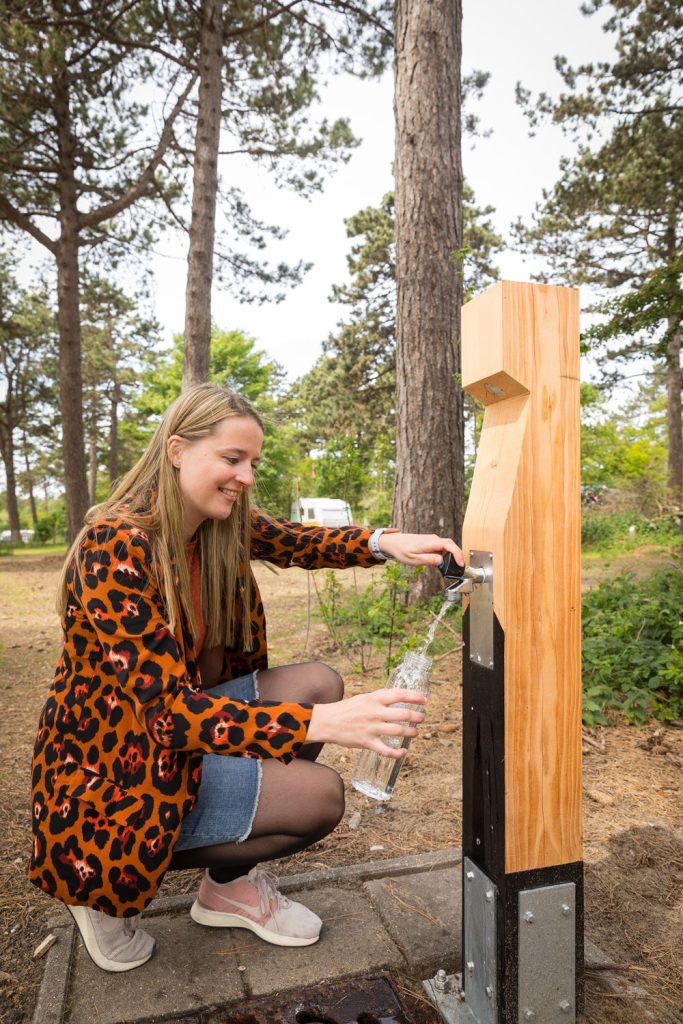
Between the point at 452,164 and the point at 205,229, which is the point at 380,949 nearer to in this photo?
the point at 452,164

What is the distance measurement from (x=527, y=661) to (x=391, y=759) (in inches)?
25.8

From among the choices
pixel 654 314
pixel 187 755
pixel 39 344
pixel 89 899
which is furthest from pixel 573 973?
pixel 39 344

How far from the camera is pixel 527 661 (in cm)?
133

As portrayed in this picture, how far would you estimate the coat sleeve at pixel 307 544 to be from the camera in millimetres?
2100

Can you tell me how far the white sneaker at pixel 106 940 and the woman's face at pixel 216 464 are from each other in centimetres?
95

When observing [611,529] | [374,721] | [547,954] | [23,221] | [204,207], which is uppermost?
[23,221]

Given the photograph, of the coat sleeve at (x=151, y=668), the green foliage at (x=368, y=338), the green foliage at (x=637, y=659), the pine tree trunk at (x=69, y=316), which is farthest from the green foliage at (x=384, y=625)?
the green foliage at (x=368, y=338)

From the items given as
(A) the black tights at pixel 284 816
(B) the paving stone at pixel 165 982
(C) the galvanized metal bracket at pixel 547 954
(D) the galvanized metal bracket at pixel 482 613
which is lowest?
(B) the paving stone at pixel 165 982

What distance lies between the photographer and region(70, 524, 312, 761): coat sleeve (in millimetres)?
1326

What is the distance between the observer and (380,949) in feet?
5.61

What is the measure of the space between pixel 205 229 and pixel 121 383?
70.7ft

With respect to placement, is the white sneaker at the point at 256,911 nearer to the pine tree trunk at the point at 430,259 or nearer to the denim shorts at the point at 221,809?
the denim shorts at the point at 221,809

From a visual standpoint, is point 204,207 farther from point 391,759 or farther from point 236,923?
point 236,923

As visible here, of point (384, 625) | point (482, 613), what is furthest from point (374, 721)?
point (384, 625)
